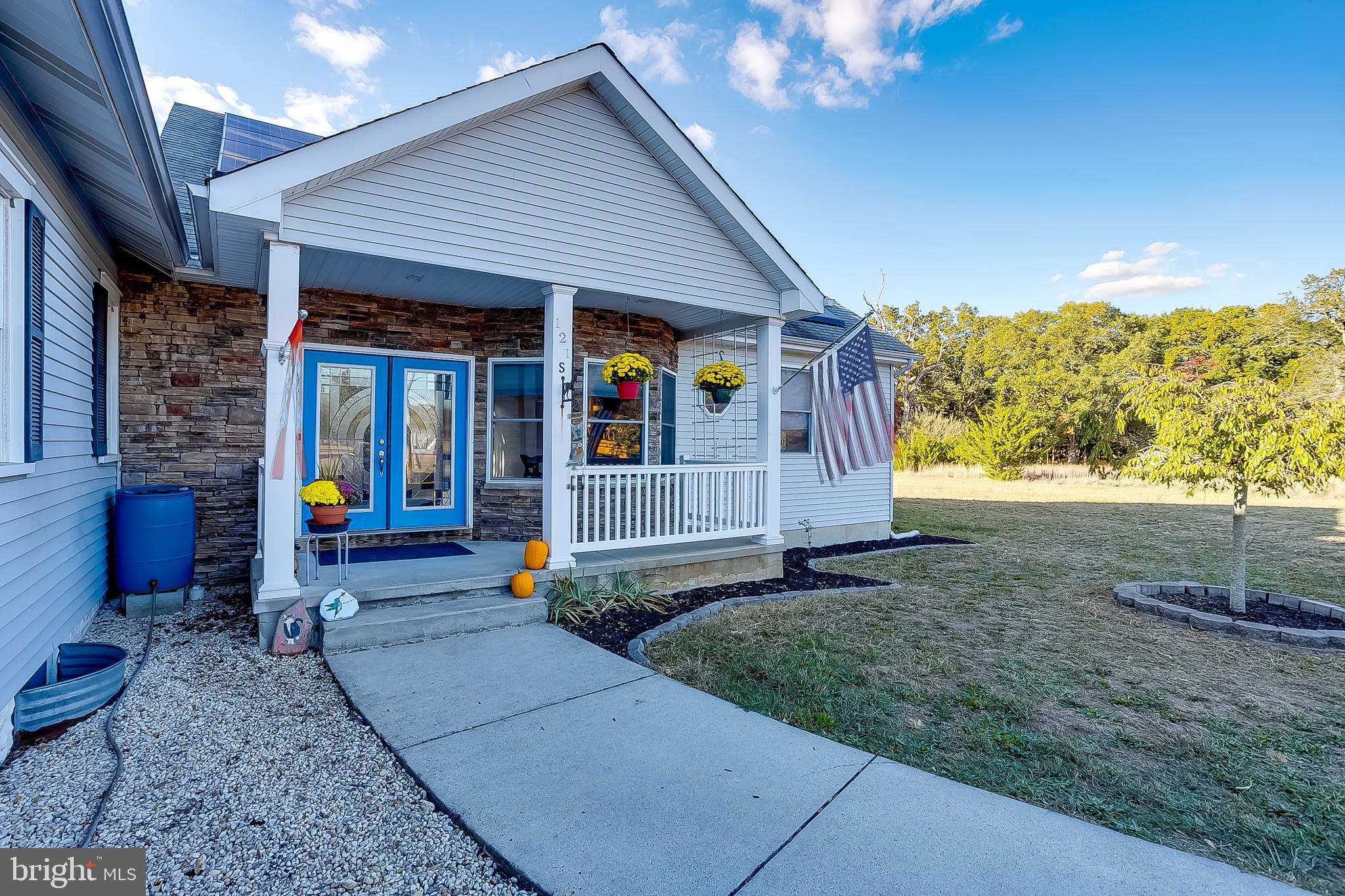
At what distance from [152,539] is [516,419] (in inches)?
136

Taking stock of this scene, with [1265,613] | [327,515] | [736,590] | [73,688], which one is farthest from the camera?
[736,590]

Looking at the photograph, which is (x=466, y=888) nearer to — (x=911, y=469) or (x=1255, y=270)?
(x=911, y=469)

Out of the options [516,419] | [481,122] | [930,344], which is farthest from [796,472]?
[930,344]

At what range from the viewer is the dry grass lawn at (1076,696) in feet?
8.50

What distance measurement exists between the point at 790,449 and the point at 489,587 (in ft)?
18.3

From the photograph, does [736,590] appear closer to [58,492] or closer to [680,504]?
[680,504]

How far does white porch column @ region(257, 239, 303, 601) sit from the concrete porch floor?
26 centimetres

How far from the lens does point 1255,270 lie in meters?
28.2

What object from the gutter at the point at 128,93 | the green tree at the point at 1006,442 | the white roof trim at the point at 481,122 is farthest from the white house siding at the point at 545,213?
the green tree at the point at 1006,442

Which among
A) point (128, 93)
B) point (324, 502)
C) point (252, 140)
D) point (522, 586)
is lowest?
point (522, 586)

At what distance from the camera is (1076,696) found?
3.89 m

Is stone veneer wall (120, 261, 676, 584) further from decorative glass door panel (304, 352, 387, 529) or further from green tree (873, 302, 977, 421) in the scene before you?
green tree (873, 302, 977, 421)

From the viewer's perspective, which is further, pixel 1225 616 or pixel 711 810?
pixel 1225 616

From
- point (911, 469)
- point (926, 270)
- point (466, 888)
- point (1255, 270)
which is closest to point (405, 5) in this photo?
point (466, 888)
